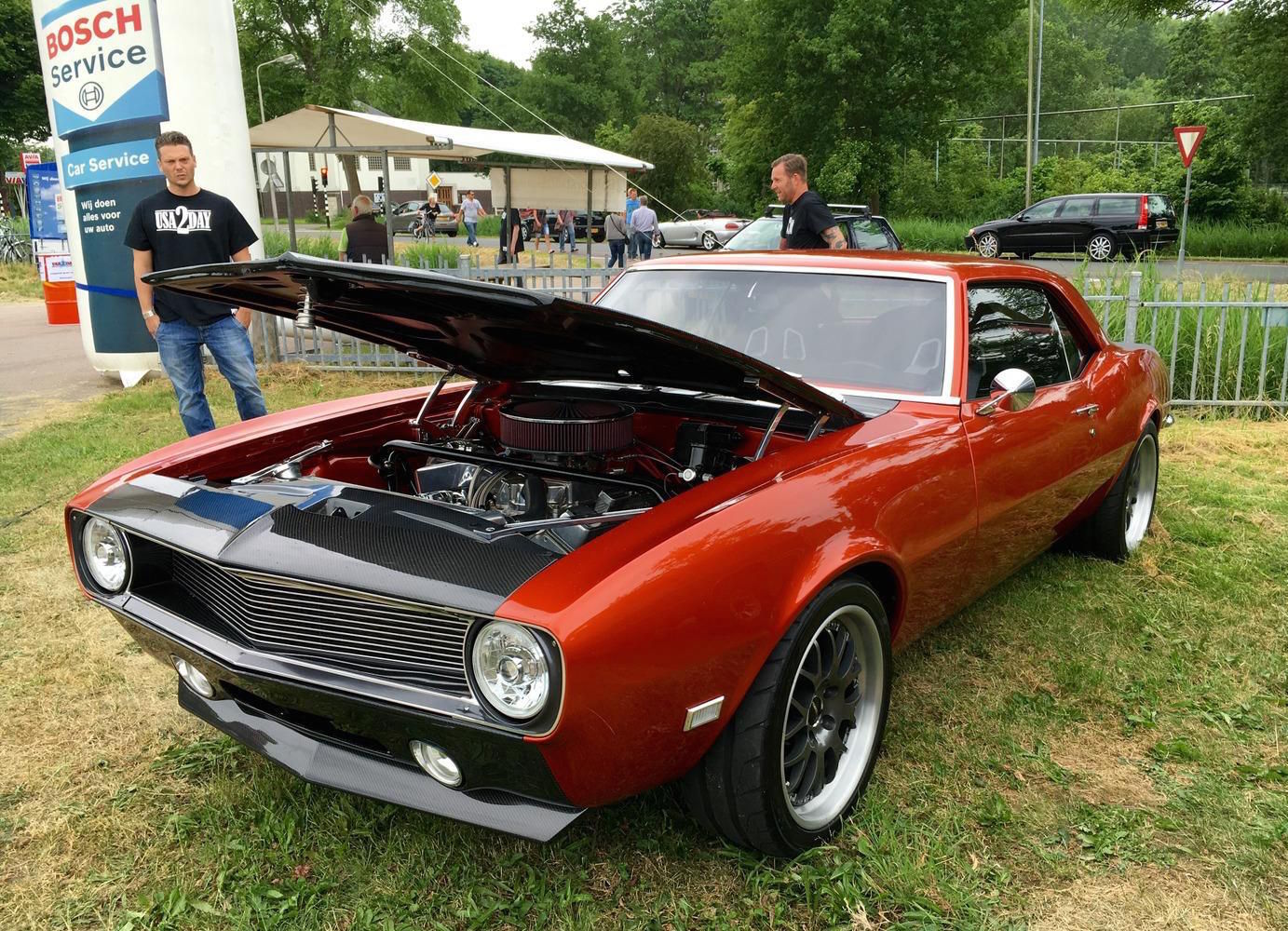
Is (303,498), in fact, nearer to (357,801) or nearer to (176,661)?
(176,661)

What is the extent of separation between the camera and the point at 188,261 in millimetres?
4883

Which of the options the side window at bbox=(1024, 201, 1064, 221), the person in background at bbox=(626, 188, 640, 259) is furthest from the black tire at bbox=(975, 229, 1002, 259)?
the person in background at bbox=(626, 188, 640, 259)

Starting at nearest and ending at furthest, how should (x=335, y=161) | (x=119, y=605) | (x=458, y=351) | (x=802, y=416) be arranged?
1. (x=119, y=605)
2. (x=802, y=416)
3. (x=458, y=351)
4. (x=335, y=161)

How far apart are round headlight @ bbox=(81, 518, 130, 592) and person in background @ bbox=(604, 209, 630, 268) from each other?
56.6 ft

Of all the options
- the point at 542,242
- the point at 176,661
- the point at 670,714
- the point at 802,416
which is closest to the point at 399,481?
the point at 176,661

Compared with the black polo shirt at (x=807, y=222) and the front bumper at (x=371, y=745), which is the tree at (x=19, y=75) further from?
the front bumper at (x=371, y=745)

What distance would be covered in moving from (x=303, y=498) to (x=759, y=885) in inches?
59.3

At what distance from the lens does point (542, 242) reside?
3061 cm

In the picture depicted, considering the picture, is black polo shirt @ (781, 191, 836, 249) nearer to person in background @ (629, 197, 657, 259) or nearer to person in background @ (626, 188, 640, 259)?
person in background @ (626, 188, 640, 259)

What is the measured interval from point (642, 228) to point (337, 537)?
59.3 feet

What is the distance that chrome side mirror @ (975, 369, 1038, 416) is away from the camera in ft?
10.0

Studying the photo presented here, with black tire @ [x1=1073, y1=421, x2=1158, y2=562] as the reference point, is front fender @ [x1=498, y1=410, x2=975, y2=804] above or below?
above

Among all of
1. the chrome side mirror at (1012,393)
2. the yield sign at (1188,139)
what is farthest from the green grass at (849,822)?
the yield sign at (1188,139)

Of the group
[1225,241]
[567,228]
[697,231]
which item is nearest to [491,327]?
[567,228]
